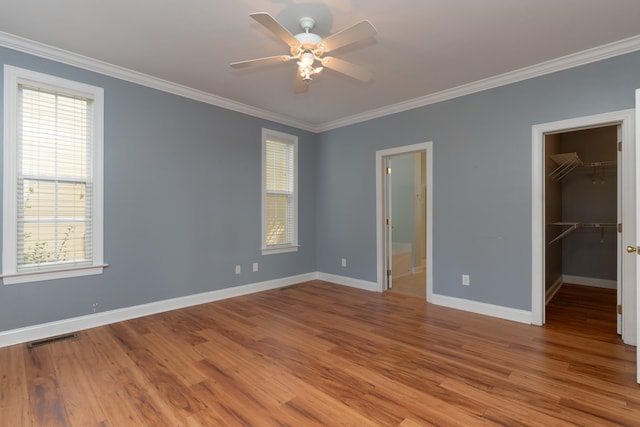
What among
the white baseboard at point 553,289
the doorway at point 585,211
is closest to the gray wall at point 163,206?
the white baseboard at point 553,289

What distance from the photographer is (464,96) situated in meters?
3.71

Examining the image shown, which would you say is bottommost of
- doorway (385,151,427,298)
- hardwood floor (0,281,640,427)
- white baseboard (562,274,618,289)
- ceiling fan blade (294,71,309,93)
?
hardwood floor (0,281,640,427)

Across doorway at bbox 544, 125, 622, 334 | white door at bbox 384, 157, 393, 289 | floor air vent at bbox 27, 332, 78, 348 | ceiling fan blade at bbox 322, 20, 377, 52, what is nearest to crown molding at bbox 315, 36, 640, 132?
white door at bbox 384, 157, 393, 289

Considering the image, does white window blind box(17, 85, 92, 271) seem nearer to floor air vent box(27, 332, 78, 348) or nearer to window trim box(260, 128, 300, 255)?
floor air vent box(27, 332, 78, 348)

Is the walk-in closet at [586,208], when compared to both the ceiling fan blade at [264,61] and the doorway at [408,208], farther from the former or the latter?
the ceiling fan blade at [264,61]

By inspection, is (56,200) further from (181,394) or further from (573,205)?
(573,205)

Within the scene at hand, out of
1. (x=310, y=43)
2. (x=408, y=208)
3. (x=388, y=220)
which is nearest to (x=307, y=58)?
(x=310, y=43)

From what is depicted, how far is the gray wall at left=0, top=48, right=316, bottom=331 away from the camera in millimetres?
2988

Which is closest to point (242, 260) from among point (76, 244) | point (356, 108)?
point (76, 244)

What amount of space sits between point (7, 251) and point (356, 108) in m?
4.12

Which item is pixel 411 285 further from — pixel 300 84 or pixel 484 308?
pixel 300 84

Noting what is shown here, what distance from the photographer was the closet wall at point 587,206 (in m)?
4.74

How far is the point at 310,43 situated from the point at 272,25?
396mm

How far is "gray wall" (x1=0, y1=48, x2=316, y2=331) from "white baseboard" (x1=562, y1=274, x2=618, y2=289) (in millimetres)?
4867
